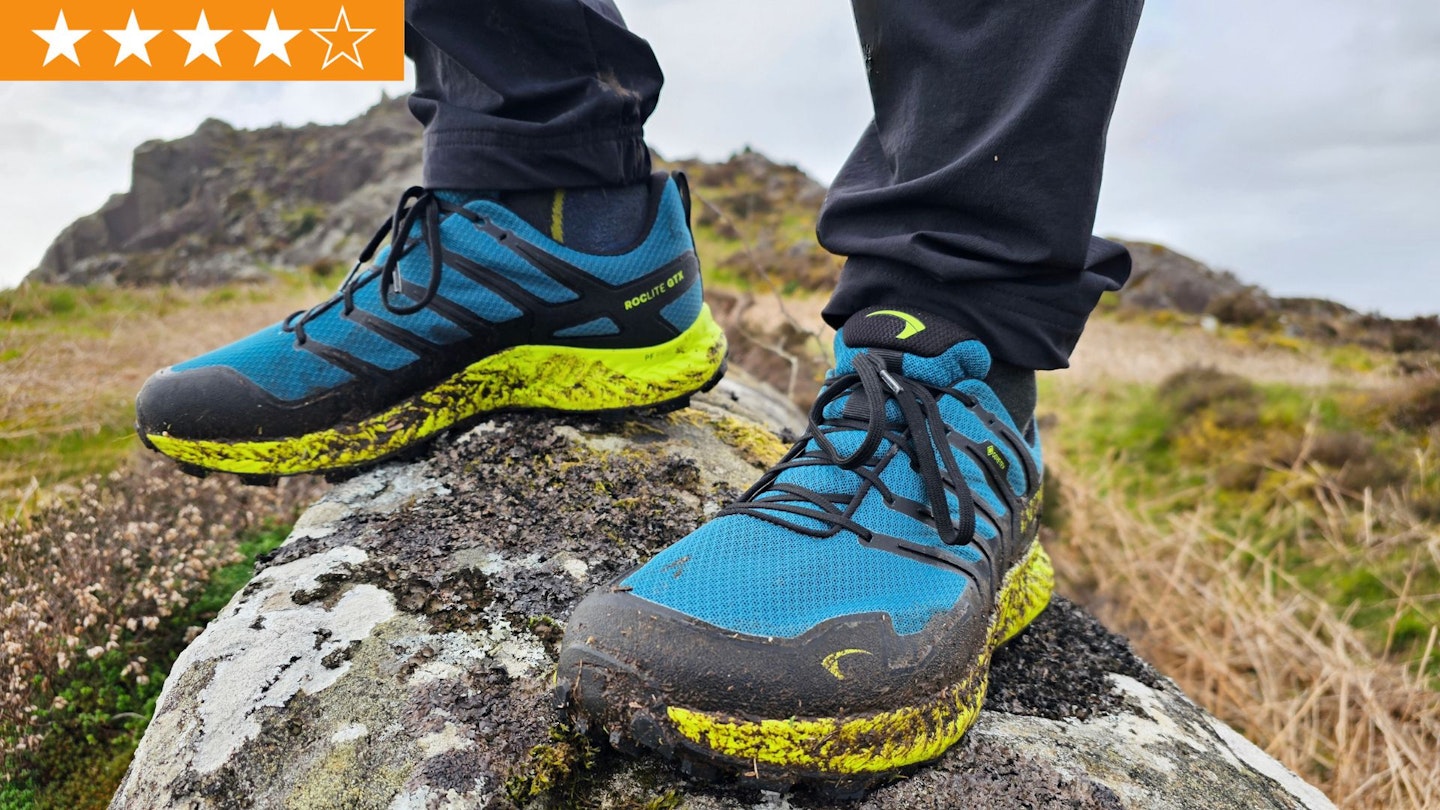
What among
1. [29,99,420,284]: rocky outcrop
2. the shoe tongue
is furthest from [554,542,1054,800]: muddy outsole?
[29,99,420,284]: rocky outcrop

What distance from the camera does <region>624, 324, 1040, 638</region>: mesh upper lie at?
3.10 ft

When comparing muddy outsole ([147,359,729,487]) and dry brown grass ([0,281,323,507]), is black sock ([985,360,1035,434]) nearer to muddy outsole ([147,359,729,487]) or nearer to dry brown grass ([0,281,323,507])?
muddy outsole ([147,359,729,487])

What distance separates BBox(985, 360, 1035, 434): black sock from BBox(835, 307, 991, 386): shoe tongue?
0.25ft

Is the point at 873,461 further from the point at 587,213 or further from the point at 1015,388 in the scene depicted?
the point at 587,213

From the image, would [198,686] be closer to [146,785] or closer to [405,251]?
[146,785]

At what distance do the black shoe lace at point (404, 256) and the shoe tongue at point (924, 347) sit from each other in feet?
2.94

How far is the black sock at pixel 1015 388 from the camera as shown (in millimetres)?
1278

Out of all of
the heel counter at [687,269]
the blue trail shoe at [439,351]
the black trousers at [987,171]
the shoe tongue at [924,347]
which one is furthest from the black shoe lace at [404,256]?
the shoe tongue at [924,347]

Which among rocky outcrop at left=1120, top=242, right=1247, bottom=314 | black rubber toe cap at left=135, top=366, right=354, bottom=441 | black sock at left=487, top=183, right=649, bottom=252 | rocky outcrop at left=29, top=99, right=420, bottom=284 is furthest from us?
rocky outcrop at left=29, top=99, right=420, bottom=284

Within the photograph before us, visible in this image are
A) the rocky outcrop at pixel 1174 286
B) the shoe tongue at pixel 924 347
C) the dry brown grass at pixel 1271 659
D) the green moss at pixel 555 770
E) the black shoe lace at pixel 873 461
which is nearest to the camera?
the green moss at pixel 555 770

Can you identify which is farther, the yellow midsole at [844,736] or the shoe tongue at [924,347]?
the shoe tongue at [924,347]

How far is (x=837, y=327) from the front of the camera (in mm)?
1426

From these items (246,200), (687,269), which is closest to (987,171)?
(687,269)

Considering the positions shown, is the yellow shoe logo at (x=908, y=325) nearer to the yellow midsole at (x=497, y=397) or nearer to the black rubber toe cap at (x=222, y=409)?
the yellow midsole at (x=497, y=397)
